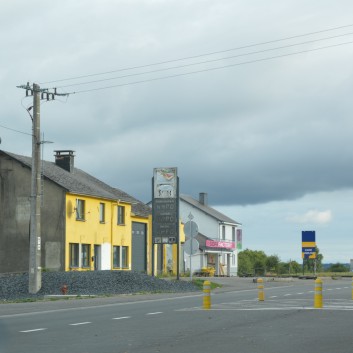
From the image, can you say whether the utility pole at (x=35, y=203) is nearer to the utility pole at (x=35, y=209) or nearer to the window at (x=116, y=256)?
the utility pole at (x=35, y=209)

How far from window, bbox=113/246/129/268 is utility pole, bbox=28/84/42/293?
73.9 feet

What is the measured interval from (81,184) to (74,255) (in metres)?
4.97

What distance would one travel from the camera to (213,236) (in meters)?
94.1

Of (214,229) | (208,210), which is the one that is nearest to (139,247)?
(214,229)

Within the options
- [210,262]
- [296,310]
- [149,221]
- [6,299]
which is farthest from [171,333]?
[210,262]

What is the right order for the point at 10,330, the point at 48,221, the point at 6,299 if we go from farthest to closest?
the point at 48,221 → the point at 6,299 → the point at 10,330

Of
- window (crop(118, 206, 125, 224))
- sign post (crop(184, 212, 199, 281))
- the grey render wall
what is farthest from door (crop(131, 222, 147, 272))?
sign post (crop(184, 212, 199, 281))

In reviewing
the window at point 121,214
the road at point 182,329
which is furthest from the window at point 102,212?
the road at point 182,329

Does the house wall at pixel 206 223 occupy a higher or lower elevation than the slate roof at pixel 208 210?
lower

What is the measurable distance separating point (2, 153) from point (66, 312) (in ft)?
110

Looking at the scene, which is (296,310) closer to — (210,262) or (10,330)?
(10,330)

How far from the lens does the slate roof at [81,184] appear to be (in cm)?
5567

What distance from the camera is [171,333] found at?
16531mm

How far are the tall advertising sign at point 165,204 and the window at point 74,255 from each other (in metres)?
8.49
